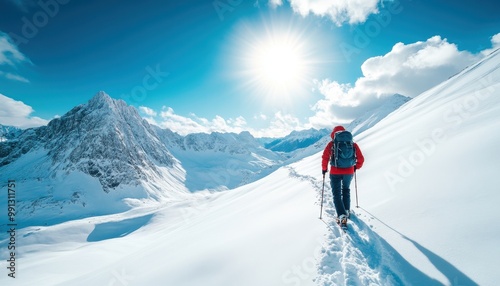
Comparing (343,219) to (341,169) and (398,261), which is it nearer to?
(341,169)

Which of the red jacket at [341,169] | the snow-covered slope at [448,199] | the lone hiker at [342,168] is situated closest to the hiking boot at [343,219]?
the lone hiker at [342,168]

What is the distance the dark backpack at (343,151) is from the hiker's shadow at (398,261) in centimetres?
187

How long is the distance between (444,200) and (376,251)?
6.42 ft

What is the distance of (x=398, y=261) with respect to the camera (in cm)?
460

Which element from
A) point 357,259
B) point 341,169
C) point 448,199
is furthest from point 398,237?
point 341,169

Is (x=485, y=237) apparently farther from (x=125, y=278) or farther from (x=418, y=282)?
(x=125, y=278)

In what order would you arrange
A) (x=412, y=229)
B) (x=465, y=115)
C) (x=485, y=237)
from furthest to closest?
1. (x=465, y=115)
2. (x=412, y=229)
3. (x=485, y=237)

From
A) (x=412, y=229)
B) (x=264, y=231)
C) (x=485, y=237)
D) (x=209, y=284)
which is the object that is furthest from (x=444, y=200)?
(x=209, y=284)

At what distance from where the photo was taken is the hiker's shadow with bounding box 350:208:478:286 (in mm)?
3643

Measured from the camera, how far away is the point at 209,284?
17.8ft

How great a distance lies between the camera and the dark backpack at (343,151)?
734cm

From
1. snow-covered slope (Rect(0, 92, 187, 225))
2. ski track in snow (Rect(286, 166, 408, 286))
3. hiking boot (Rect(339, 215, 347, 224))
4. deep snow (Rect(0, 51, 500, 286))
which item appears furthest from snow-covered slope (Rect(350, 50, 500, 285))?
snow-covered slope (Rect(0, 92, 187, 225))

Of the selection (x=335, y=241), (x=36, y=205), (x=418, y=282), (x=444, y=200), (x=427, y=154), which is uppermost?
(x=36, y=205)

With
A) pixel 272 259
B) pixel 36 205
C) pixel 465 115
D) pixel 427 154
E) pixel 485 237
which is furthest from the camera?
pixel 36 205
